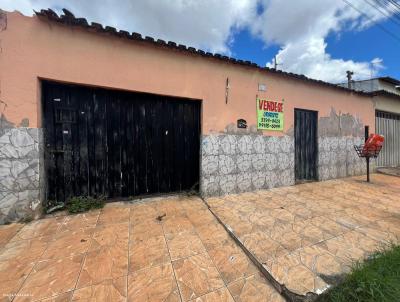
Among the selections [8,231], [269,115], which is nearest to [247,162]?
[269,115]

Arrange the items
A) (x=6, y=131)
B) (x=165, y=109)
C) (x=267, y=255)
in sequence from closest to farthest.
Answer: (x=267, y=255) < (x=6, y=131) < (x=165, y=109)

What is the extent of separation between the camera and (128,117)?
4383 mm

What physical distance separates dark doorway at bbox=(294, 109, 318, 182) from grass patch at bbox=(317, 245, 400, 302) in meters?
4.41

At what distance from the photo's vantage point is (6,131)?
335cm

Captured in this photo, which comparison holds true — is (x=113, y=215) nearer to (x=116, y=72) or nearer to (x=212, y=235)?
(x=212, y=235)

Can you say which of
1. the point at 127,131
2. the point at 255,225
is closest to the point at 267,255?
the point at 255,225

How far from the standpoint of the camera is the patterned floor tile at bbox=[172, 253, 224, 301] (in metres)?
2.05

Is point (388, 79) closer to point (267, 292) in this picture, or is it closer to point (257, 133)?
point (257, 133)

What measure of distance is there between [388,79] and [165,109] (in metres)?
19.6

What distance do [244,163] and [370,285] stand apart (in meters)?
3.53

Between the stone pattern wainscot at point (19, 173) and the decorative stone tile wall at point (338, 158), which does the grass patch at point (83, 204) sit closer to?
the stone pattern wainscot at point (19, 173)

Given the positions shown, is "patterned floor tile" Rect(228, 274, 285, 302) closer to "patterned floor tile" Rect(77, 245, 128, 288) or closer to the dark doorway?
"patterned floor tile" Rect(77, 245, 128, 288)

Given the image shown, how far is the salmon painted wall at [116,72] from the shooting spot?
11.2 ft

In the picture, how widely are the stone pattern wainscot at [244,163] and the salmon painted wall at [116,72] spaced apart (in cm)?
40
